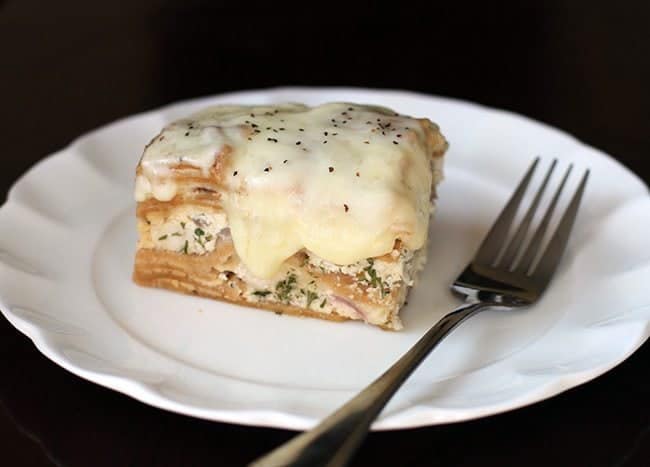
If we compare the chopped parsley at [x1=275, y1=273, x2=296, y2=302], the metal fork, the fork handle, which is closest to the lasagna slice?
the chopped parsley at [x1=275, y1=273, x2=296, y2=302]

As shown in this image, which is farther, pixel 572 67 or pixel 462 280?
pixel 572 67

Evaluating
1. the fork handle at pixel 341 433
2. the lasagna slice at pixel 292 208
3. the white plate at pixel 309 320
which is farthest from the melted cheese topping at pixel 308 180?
the fork handle at pixel 341 433

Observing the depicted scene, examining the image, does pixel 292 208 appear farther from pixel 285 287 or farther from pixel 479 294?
pixel 479 294

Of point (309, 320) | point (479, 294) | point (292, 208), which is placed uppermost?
point (292, 208)

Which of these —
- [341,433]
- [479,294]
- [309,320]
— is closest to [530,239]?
[479,294]

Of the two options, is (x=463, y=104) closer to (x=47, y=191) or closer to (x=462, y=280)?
(x=462, y=280)

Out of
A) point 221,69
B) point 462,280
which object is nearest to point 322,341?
point 462,280

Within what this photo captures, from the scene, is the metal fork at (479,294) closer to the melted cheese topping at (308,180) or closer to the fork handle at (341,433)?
the fork handle at (341,433)
